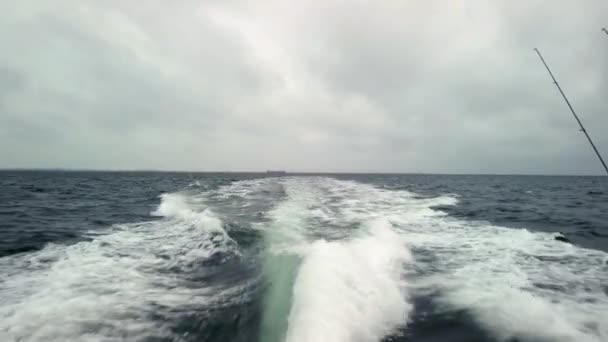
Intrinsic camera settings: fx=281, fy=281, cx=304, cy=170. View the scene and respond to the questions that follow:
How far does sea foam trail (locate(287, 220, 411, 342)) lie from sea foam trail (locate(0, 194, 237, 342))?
1.73 meters

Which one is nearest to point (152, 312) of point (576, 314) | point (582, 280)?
point (576, 314)

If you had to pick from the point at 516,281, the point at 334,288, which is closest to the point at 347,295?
the point at 334,288

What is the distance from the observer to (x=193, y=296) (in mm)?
4922

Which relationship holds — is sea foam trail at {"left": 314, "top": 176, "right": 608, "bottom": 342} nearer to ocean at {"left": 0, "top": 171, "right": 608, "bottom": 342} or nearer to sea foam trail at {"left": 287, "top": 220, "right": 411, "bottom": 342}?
ocean at {"left": 0, "top": 171, "right": 608, "bottom": 342}

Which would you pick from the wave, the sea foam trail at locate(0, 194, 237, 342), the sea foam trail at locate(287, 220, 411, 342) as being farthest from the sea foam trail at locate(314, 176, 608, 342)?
the sea foam trail at locate(0, 194, 237, 342)

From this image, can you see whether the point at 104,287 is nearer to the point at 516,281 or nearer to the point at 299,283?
the point at 299,283

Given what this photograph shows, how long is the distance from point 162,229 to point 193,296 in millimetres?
6019

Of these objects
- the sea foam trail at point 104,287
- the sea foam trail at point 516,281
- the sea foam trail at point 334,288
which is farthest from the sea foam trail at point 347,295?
the sea foam trail at point 104,287

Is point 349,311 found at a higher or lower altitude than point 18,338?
higher

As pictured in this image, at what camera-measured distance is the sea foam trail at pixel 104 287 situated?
152 inches

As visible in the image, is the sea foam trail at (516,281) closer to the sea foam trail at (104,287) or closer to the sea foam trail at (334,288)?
the sea foam trail at (334,288)

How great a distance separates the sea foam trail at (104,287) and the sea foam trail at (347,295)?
1727 mm

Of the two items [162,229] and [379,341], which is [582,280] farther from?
[162,229]

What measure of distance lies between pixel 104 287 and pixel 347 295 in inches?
175
